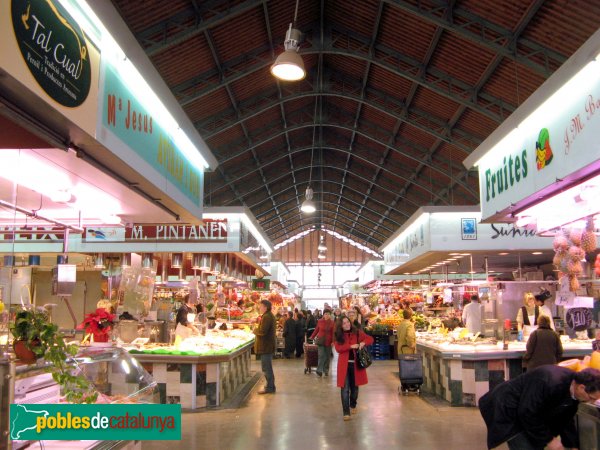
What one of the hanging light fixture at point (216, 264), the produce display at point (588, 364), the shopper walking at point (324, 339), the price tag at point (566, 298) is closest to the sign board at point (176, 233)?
the hanging light fixture at point (216, 264)

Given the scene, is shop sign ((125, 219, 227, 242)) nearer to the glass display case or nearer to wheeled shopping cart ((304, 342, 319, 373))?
wheeled shopping cart ((304, 342, 319, 373))

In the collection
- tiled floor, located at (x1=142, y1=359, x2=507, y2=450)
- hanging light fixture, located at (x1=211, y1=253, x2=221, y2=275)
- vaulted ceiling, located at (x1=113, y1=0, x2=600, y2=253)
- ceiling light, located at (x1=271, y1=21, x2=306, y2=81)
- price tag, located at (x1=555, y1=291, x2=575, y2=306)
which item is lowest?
tiled floor, located at (x1=142, y1=359, x2=507, y2=450)

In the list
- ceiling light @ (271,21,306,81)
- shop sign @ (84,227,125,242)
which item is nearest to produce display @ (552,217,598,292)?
ceiling light @ (271,21,306,81)

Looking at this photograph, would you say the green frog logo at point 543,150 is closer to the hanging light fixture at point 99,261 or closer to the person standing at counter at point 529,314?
the person standing at counter at point 529,314

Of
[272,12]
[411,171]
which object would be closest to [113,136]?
[272,12]

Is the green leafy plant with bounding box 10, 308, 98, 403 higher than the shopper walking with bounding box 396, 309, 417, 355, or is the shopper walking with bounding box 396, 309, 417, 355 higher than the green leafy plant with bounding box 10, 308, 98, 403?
the green leafy plant with bounding box 10, 308, 98, 403

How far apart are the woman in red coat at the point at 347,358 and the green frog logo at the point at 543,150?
3435 mm

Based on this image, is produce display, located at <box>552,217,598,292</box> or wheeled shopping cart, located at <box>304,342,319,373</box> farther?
wheeled shopping cart, located at <box>304,342,319,373</box>

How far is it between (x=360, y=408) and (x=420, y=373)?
1862mm

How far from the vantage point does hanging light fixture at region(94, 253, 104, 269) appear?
14.1 m

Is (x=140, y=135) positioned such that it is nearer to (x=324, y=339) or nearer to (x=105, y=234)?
(x=324, y=339)

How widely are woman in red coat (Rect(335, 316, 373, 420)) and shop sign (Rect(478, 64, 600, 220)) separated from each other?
2349 millimetres

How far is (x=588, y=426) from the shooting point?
4.23 metres

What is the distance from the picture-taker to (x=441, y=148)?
18281 millimetres
